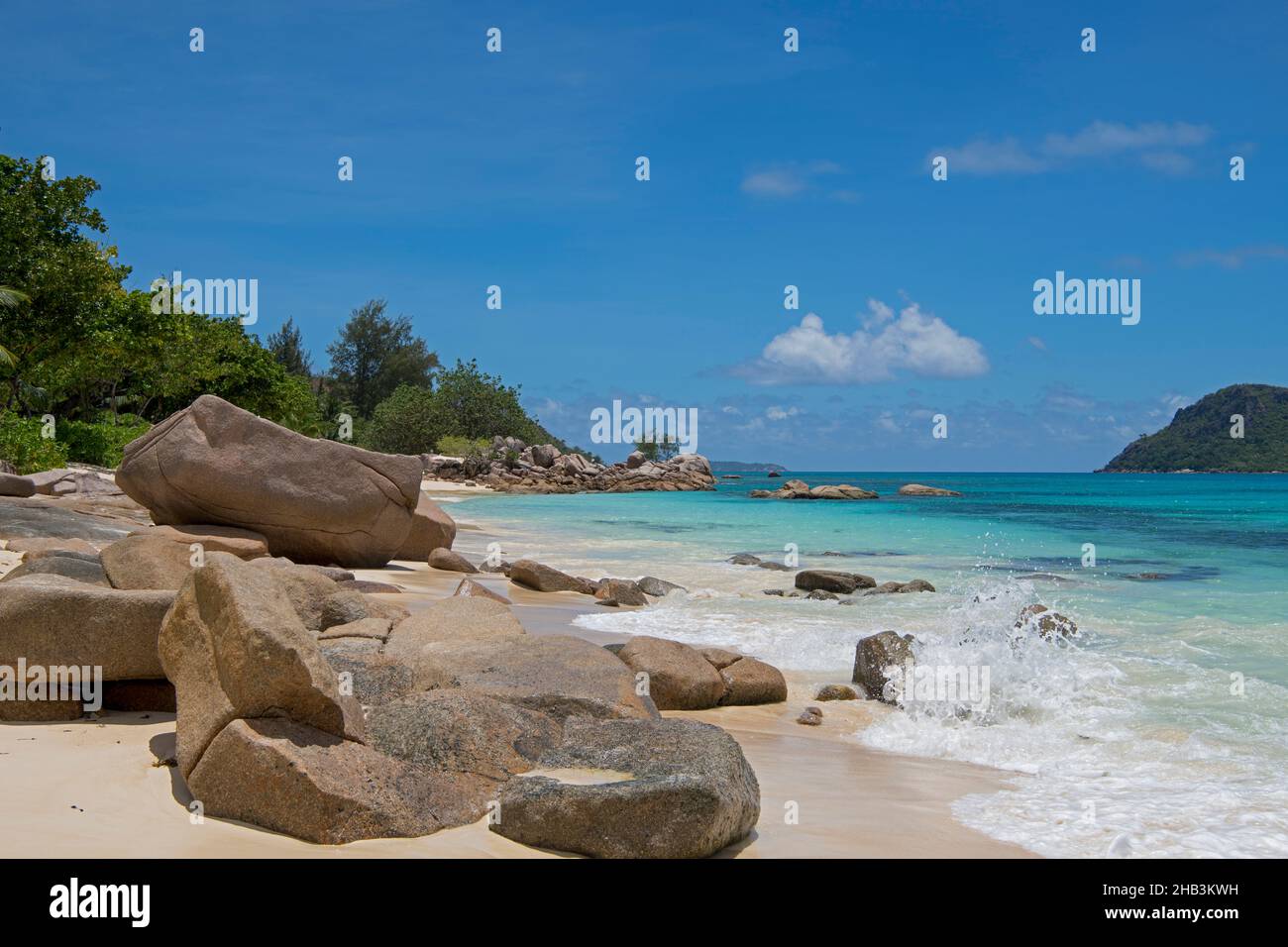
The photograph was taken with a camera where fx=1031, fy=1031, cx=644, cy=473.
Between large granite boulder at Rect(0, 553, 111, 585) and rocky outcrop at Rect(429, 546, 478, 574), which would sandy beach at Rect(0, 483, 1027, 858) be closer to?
large granite boulder at Rect(0, 553, 111, 585)

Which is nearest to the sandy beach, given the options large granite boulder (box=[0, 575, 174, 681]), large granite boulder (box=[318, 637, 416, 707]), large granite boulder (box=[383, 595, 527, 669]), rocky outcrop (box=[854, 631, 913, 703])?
large granite boulder (box=[0, 575, 174, 681])

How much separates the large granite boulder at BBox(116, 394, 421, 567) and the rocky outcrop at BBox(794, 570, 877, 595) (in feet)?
22.0

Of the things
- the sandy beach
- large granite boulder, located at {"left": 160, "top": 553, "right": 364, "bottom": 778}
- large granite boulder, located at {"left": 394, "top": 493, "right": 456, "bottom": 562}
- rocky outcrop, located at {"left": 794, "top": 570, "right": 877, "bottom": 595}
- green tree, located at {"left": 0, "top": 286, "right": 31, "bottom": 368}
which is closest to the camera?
the sandy beach

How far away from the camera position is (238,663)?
4.46 metres

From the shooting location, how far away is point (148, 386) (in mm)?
35000

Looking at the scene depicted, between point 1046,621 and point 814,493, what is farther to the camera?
point 814,493

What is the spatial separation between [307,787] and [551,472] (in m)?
63.7

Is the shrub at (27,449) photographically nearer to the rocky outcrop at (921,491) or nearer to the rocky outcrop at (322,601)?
the rocky outcrop at (322,601)

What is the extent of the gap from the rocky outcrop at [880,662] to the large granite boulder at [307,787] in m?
4.89

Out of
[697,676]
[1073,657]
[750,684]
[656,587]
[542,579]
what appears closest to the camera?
[697,676]

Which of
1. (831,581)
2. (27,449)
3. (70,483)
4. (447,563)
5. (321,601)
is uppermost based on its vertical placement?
(27,449)

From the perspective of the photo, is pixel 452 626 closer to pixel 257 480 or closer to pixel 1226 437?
pixel 257 480

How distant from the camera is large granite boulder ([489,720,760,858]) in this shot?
424cm

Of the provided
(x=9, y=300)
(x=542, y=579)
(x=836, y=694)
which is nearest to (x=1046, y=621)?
(x=836, y=694)
